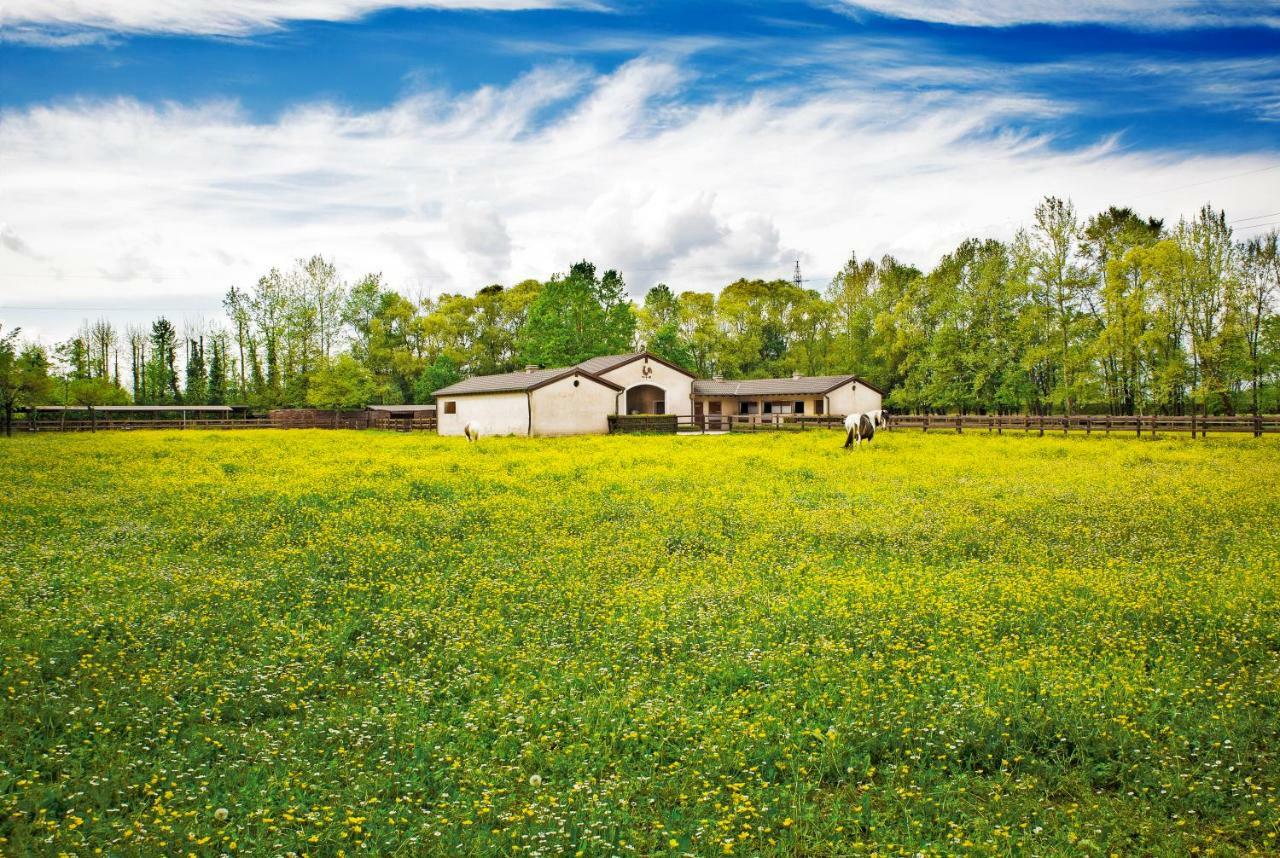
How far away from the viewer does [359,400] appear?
7375cm

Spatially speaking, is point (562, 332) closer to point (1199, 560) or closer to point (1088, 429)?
point (1088, 429)

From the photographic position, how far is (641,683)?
7434 mm

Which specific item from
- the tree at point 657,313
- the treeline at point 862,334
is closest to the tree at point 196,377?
the treeline at point 862,334

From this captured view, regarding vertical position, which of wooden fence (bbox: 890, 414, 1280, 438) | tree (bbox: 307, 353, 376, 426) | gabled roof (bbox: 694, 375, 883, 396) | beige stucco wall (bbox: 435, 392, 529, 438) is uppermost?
tree (bbox: 307, 353, 376, 426)

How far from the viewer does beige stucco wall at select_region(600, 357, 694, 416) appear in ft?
177

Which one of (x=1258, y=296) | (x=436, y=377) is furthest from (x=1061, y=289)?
(x=436, y=377)

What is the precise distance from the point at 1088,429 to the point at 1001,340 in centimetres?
2263

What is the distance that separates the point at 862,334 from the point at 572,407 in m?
41.9

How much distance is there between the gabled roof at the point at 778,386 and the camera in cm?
Answer: 6116

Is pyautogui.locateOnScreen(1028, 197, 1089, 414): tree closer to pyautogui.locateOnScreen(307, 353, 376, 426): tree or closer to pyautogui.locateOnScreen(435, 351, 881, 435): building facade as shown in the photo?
pyautogui.locateOnScreen(435, 351, 881, 435): building facade

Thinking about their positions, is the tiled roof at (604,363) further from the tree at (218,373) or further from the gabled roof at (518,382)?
the tree at (218,373)

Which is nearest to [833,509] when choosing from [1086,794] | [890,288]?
[1086,794]

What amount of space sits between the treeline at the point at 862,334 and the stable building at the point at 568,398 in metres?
18.8

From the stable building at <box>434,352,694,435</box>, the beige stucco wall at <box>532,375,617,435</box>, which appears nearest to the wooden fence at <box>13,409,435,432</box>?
the stable building at <box>434,352,694,435</box>
